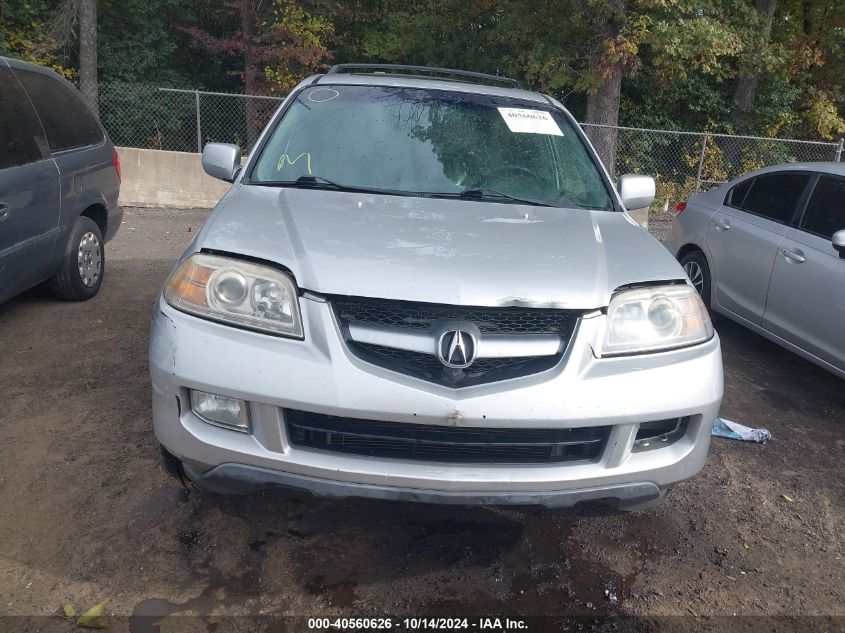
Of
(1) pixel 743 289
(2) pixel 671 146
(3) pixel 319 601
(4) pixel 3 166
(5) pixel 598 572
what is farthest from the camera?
(2) pixel 671 146

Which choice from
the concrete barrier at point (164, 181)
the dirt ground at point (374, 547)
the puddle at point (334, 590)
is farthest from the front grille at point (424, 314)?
the concrete barrier at point (164, 181)

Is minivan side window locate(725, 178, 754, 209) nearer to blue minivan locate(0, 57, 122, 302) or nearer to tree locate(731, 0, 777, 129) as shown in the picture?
blue minivan locate(0, 57, 122, 302)

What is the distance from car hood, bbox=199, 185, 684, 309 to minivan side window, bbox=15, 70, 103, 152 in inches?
113

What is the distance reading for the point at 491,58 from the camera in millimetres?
17922

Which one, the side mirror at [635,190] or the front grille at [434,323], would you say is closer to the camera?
the front grille at [434,323]

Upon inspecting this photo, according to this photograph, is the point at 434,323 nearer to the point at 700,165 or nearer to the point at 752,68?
the point at 700,165

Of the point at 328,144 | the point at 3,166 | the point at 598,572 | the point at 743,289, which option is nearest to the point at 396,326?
the point at 598,572

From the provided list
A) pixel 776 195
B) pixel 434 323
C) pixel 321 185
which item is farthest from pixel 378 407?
pixel 776 195

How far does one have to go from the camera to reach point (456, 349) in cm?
236

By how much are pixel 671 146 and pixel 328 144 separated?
40.1 ft

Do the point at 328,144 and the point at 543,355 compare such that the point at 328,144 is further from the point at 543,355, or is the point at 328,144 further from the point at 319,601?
the point at 319,601

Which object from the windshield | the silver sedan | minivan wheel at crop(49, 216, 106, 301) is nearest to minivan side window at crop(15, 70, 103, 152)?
minivan wheel at crop(49, 216, 106, 301)

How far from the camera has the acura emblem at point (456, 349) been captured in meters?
2.36

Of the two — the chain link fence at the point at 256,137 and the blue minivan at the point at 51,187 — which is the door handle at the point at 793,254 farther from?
the chain link fence at the point at 256,137
